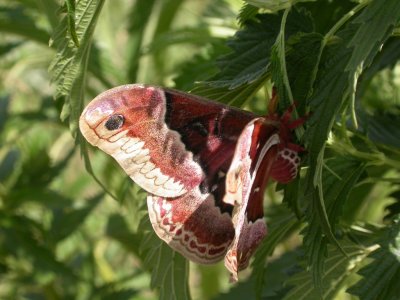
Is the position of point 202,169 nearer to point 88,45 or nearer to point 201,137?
point 201,137

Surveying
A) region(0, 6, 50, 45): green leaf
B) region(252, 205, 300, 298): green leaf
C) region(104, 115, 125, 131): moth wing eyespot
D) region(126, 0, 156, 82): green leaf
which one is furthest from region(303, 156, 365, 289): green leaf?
region(0, 6, 50, 45): green leaf

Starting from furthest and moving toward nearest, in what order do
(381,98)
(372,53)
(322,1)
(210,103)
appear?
(381,98), (322,1), (210,103), (372,53)

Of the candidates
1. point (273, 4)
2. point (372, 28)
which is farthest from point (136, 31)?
point (372, 28)

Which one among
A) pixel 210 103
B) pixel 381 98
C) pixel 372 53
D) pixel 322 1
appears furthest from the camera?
pixel 381 98

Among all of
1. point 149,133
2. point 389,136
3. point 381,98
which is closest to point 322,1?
point 389,136

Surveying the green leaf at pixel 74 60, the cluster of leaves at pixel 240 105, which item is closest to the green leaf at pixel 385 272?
the cluster of leaves at pixel 240 105

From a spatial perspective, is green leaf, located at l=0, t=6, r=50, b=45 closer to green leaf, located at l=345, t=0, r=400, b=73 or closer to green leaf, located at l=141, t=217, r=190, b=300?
green leaf, located at l=141, t=217, r=190, b=300

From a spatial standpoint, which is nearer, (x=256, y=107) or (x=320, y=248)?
(x=320, y=248)

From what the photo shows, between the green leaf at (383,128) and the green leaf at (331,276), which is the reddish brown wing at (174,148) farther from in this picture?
the green leaf at (383,128)

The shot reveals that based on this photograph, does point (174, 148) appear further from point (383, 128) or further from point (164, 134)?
point (383, 128)
